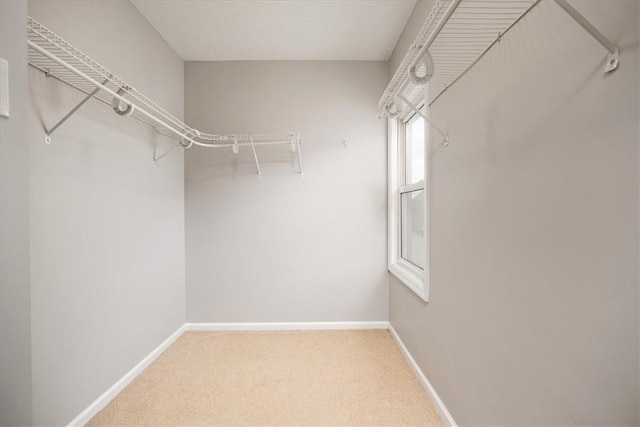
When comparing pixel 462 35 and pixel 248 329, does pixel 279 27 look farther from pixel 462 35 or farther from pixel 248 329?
pixel 248 329

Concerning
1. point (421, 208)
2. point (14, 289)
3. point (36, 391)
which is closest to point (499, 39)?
point (421, 208)

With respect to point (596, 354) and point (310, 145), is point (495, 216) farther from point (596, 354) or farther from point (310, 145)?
point (310, 145)

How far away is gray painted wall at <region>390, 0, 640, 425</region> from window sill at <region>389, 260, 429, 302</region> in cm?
41

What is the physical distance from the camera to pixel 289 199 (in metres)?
2.60

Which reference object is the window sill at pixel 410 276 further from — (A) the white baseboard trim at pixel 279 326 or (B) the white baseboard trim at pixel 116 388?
(B) the white baseboard trim at pixel 116 388

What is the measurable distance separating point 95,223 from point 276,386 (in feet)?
4.71

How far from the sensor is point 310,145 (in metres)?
2.58

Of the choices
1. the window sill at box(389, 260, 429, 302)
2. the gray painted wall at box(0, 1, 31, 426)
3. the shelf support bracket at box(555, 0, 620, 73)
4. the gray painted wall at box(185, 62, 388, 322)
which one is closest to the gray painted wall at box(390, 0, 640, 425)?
the shelf support bracket at box(555, 0, 620, 73)

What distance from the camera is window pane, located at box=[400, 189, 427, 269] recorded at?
6.82 feet

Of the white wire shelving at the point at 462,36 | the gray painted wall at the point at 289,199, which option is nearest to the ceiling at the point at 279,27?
the gray painted wall at the point at 289,199

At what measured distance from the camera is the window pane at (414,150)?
2160 mm

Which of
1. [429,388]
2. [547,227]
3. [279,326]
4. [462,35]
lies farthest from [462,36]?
[279,326]

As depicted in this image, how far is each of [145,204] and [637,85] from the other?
2385 millimetres

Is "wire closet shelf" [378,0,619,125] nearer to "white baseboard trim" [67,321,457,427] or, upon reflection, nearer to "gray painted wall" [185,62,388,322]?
"gray painted wall" [185,62,388,322]
